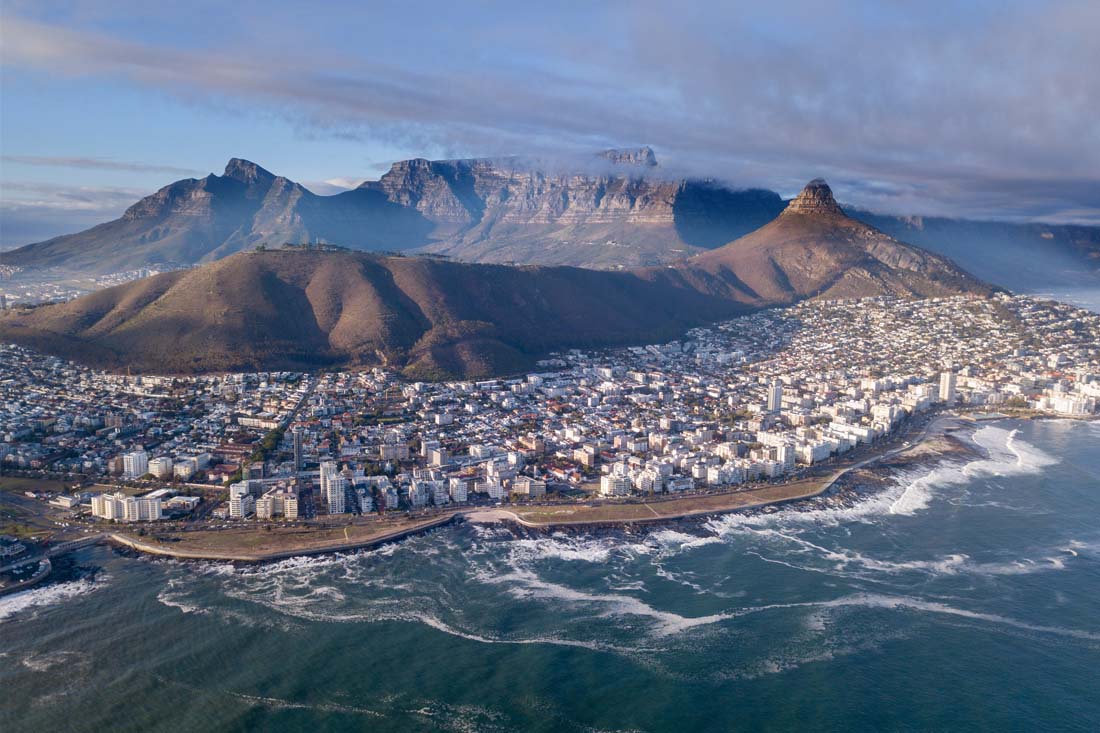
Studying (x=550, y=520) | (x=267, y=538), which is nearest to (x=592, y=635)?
(x=550, y=520)

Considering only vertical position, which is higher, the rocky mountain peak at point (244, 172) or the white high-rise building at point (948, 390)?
the rocky mountain peak at point (244, 172)

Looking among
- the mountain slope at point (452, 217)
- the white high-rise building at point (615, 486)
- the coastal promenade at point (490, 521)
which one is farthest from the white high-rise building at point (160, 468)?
the mountain slope at point (452, 217)

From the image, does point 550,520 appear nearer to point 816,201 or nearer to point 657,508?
point 657,508

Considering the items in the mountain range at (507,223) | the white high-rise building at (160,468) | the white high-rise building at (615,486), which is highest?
the mountain range at (507,223)

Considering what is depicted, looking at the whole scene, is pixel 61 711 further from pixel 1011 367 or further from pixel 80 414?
pixel 1011 367

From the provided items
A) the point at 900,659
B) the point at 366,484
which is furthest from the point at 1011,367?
the point at 366,484

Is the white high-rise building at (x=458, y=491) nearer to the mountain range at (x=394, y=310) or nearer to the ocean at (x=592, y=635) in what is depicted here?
the ocean at (x=592, y=635)
